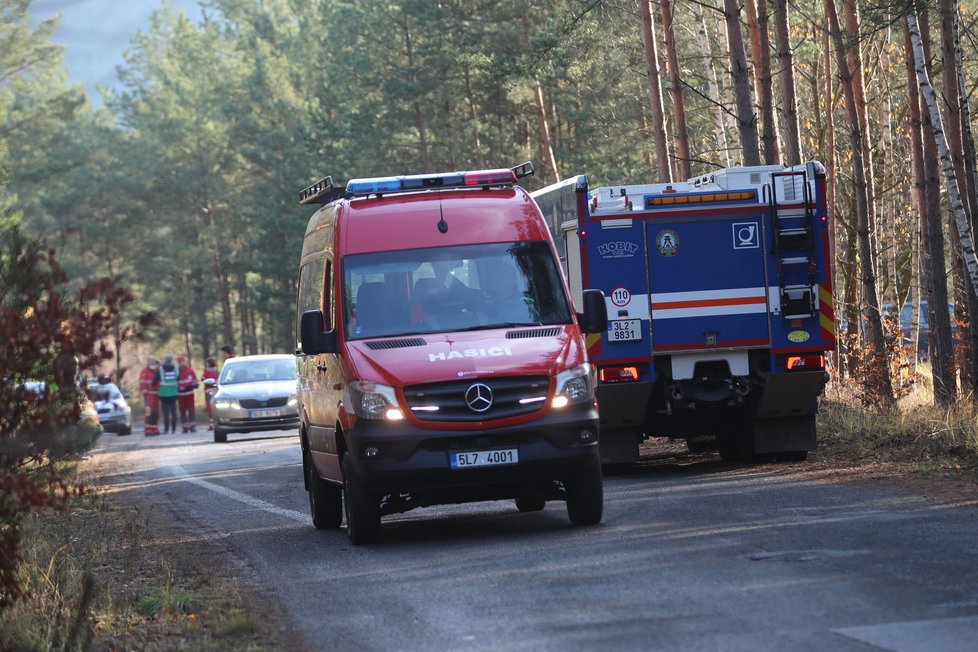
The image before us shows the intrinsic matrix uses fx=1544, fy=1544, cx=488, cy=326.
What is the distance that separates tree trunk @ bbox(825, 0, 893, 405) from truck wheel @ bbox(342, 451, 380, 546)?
975 centimetres

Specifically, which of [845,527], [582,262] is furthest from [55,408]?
[582,262]

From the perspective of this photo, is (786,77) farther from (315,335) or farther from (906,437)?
(315,335)

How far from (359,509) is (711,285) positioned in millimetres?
5787

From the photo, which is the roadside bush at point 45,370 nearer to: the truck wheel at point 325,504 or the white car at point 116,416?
the truck wheel at point 325,504

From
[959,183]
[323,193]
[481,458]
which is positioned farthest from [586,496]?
[959,183]

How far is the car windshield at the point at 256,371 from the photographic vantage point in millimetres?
31688

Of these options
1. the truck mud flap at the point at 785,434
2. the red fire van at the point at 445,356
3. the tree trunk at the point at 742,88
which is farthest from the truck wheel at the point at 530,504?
the tree trunk at the point at 742,88

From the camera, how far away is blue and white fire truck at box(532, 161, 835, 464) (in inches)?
625

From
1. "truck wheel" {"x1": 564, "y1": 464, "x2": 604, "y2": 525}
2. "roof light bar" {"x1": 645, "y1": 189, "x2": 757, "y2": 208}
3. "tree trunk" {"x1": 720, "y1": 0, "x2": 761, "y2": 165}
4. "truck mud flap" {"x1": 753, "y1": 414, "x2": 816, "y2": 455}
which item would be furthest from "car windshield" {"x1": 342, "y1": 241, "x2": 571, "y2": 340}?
"tree trunk" {"x1": 720, "y1": 0, "x2": 761, "y2": 165}

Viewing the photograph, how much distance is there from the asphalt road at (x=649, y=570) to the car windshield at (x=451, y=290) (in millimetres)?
1655

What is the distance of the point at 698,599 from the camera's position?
8156 mm

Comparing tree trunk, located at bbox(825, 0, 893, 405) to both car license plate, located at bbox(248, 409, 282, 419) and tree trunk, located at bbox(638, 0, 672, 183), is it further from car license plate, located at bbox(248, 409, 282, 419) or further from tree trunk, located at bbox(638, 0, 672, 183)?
car license plate, located at bbox(248, 409, 282, 419)

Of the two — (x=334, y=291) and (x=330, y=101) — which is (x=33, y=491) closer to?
(x=334, y=291)

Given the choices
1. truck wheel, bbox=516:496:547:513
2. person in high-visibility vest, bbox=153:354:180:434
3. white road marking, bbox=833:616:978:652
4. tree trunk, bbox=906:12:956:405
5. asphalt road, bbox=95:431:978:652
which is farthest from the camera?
person in high-visibility vest, bbox=153:354:180:434
